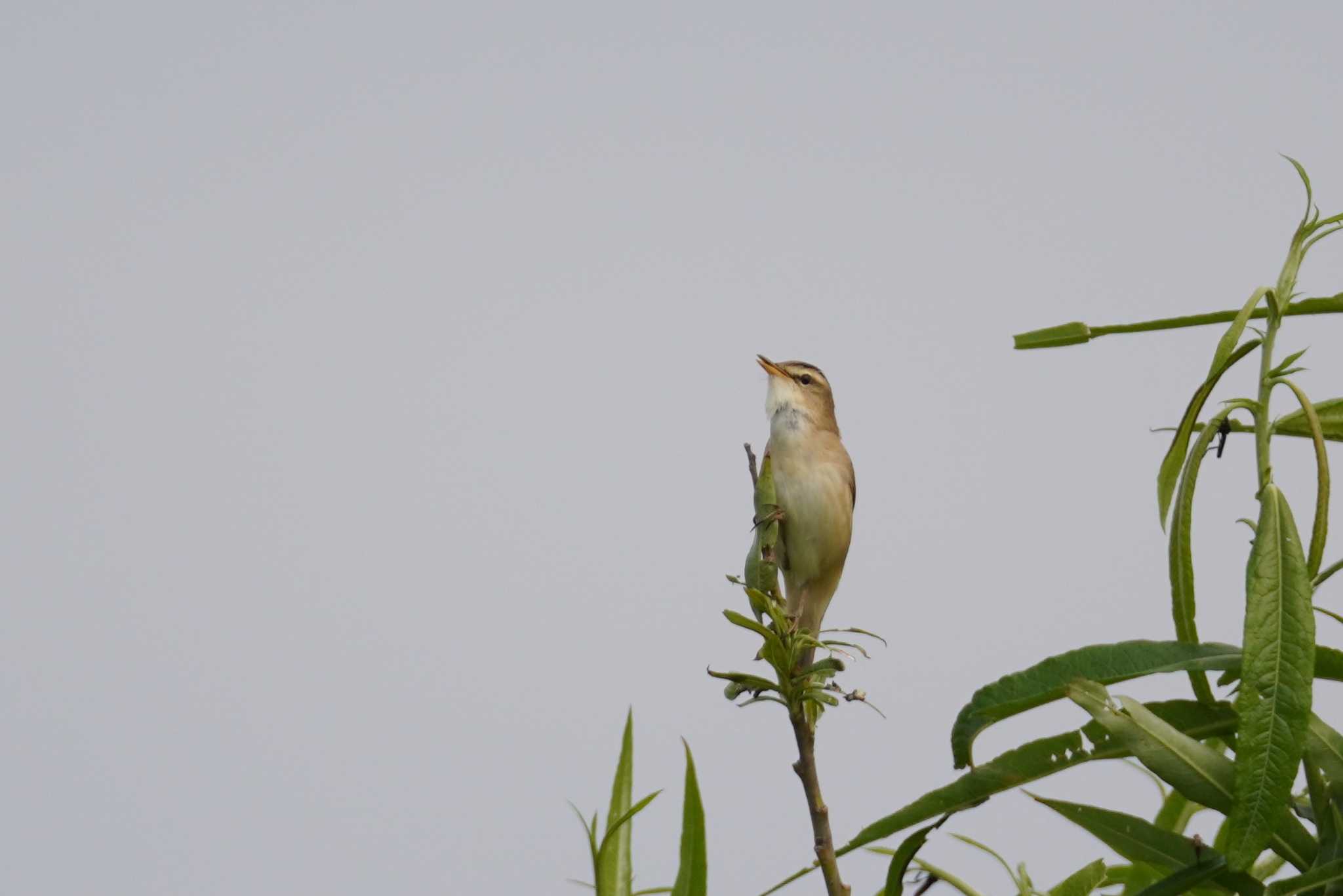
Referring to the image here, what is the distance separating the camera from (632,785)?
249 centimetres

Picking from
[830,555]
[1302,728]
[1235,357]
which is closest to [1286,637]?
[1302,728]

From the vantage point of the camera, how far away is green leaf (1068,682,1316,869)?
179 cm

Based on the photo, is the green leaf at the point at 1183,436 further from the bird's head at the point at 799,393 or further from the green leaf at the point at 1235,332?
the bird's head at the point at 799,393

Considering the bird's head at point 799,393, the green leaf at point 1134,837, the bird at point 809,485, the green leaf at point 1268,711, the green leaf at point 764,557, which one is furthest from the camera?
the bird's head at point 799,393

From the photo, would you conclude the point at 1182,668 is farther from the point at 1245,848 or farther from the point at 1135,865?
the point at 1135,865

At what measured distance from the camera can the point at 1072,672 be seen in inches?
72.5

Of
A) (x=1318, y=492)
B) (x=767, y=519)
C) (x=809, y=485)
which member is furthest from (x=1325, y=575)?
(x=809, y=485)

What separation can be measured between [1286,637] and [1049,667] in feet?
1.00

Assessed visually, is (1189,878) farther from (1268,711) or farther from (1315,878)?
(1268,711)

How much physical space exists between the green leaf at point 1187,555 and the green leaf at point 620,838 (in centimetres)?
87

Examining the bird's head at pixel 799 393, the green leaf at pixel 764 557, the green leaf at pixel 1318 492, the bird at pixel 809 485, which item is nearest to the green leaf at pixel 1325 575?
the green leaf at pixel 1318 492

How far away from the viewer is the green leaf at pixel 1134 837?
2.01 meters

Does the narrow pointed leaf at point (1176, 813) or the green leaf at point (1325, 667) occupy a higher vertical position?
the green leaf at point (1325, 667)

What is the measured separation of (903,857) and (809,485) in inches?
126
